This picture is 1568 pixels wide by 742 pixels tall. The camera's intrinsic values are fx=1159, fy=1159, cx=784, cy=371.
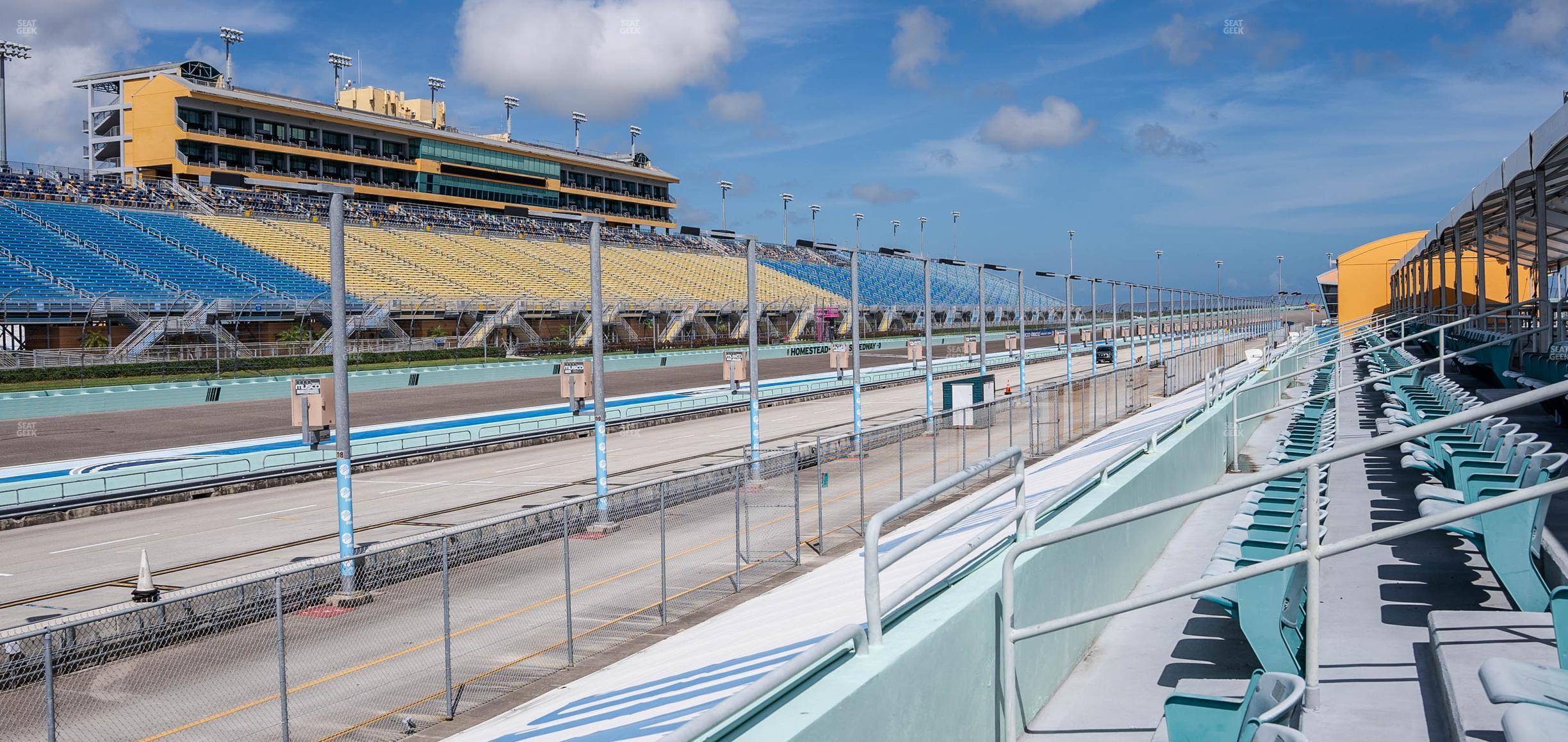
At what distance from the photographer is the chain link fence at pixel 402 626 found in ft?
35.4

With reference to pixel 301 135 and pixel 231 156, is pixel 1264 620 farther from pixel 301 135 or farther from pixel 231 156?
pixel 301 135

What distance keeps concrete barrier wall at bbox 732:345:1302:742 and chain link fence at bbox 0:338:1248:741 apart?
21.1ft

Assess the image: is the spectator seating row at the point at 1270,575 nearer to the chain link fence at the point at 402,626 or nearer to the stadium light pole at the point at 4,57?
the chain link fence at the point at 402,626

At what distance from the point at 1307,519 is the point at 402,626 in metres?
10.9

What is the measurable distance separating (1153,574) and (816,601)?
9.59 ft

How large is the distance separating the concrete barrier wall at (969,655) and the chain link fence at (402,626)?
6439mm

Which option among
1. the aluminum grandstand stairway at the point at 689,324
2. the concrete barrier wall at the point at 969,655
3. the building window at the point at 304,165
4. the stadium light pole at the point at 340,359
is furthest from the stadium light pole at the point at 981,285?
the building window at the point at 304,165

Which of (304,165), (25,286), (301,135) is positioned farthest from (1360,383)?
(301,135)

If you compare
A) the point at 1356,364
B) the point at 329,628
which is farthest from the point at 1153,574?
the point at 1356,364

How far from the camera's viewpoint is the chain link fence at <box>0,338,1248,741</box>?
1079 centimetres

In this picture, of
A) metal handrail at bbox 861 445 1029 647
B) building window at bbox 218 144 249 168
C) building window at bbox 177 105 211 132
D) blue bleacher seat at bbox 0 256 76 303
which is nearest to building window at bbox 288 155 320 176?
building window at bbox 218 144 249 168

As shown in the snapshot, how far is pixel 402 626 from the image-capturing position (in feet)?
44.7

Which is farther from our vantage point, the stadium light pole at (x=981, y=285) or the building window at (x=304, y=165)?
the building window at (x=304, y=165)

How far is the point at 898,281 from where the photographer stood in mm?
133250
